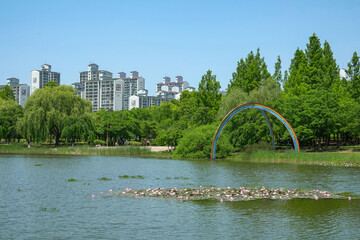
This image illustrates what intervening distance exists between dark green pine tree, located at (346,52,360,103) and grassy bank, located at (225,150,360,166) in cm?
1756

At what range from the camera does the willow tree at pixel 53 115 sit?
164 ft

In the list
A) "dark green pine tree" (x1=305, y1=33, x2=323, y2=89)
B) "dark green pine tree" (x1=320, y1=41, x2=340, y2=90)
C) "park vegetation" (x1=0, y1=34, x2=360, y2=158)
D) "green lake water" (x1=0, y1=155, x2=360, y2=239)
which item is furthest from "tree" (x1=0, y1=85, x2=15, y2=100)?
"green lake water" (x1=0, y1=155, x2=360, y2=239)

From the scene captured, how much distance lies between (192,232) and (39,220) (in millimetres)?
4900

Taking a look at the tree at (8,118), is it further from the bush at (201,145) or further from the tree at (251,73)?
the tree at (251,73)

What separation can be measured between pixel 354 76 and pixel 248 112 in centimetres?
1881

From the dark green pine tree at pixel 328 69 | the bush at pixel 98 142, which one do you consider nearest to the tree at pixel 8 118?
Answer: the bush at pixel 98 142

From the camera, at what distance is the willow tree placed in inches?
1970

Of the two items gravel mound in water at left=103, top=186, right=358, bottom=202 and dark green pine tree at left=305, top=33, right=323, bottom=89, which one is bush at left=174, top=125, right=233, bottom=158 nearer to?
dark green pine tree at left=305, top=33, right=323, bottom=89

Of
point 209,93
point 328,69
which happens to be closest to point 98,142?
point 209,93

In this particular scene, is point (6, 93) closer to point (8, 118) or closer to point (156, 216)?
point (8, 118)

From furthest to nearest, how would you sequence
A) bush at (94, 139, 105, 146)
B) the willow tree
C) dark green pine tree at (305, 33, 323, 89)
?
1. bush at (94, 139, 105, 146)
2. dark green pine tree at (305, 33, 323, 89)
3. the willow tree

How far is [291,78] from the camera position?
55.3 meters

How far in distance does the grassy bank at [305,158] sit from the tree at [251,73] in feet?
51.7

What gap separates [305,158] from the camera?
119 feet
